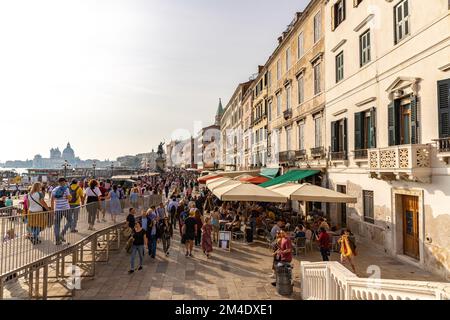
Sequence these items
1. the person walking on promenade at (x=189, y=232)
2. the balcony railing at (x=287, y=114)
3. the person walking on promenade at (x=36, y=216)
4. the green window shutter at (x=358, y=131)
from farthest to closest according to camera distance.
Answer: the balcony railing at (x=287, y=114)
the green window shutter at (x=358, y=131)
the person walking on promenade at (x=189, y=232)
the person walking on promenade at (x=36, y=216)

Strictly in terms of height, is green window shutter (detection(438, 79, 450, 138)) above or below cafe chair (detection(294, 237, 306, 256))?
→ above

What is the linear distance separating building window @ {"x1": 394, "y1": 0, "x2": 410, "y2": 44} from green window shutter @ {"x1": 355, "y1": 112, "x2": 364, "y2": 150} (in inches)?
154

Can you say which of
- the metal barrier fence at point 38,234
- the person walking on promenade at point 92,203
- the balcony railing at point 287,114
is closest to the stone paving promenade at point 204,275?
the metal barrier fence at point 38,234

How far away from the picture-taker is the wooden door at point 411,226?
12254 millimetres

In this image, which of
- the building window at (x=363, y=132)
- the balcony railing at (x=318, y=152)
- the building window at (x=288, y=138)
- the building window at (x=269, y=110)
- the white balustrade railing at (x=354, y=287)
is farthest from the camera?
the building window at (x=269, y=110)

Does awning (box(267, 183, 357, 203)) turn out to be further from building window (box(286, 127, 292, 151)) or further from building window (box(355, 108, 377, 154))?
building window (box(286, 127, 292, 151))

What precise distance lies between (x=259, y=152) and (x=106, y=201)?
1105 inches

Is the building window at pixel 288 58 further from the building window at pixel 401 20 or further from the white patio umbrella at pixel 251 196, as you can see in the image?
the white patio umbrella at pixel 251 196

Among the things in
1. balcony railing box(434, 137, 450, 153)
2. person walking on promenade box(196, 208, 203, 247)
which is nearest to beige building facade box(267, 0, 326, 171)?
person walking on promenade box(196, 208, 203, 247)

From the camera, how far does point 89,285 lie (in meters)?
9.97

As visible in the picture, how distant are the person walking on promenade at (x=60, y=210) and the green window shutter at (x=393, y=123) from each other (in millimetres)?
12068

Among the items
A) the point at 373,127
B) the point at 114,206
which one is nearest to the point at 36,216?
the point at 114,206

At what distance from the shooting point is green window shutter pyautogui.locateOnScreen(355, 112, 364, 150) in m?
16.0
